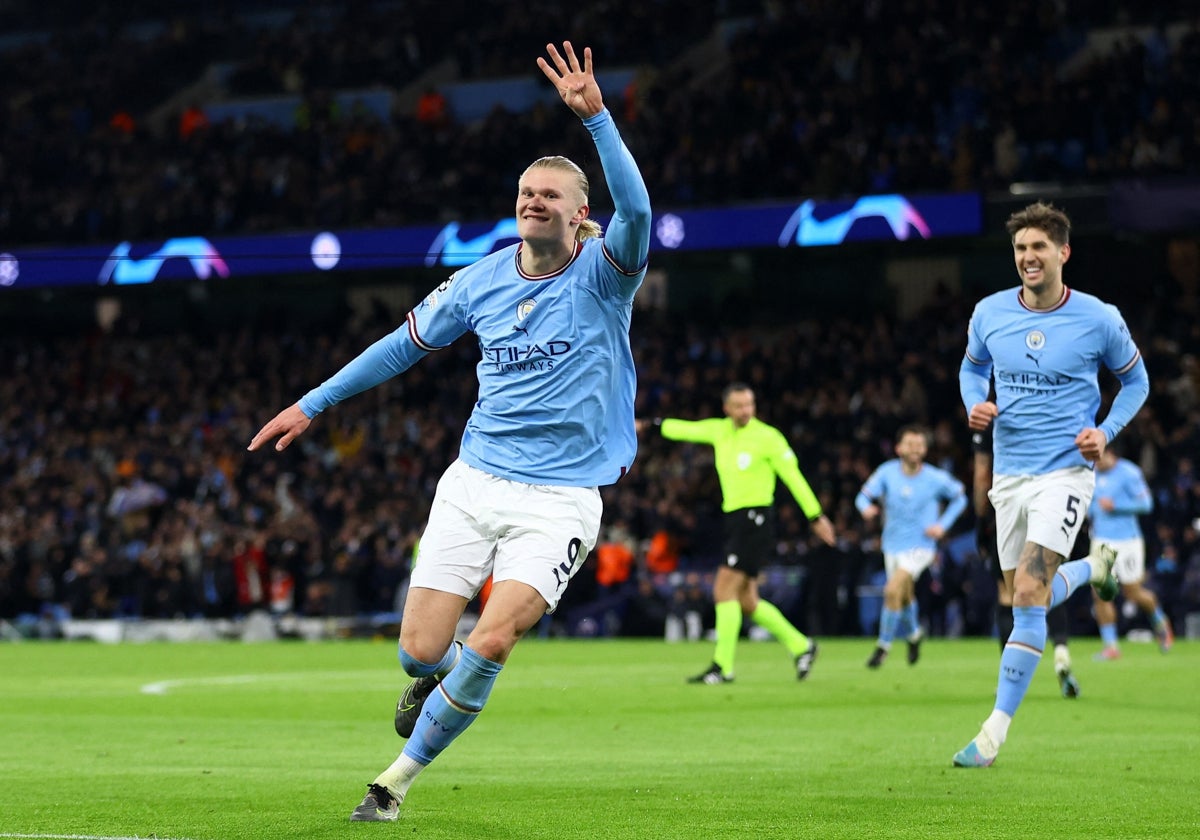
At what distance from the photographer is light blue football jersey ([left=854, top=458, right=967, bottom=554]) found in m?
18.7

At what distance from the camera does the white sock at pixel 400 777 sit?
6.59m

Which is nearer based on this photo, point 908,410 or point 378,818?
point 378,818

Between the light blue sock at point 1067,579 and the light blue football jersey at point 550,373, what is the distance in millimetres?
3570

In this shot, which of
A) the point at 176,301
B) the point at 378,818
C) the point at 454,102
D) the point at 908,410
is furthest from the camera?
the point at 176,301

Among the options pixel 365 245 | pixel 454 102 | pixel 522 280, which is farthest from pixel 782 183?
pixel 522 280

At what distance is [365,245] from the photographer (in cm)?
3173

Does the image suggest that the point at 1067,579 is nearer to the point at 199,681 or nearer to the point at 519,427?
the point at 519,427

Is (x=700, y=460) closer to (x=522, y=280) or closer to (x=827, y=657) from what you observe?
(x=827, y=657)

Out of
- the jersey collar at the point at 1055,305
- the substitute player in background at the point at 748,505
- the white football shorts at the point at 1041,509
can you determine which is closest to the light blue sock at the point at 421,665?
the white football shorts at the point at 1041,509

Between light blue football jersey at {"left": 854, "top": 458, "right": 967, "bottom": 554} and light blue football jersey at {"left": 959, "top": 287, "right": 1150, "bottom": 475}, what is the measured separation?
900cm

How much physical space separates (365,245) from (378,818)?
2583 cm

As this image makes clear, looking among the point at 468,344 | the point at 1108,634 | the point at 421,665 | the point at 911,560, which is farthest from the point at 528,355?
the point at 468,344

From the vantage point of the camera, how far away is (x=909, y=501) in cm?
1881

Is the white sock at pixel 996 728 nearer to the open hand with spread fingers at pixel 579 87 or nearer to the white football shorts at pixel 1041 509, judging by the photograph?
the white football shorts at pixel 1041 509
